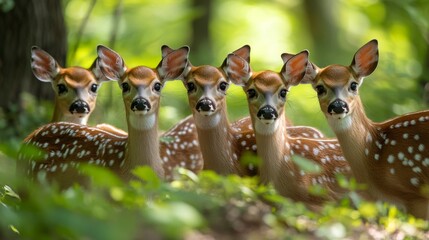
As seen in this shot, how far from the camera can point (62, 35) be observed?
368 inches

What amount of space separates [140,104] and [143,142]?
0.98 ft

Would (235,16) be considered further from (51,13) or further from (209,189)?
(209,189)

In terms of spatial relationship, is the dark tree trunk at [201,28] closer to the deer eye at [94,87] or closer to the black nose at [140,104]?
the deer eye at [94,87]

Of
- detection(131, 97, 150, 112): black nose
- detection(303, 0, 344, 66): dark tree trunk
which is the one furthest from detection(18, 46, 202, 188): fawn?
detection(303, 0, 344, 66): dark tree trunk

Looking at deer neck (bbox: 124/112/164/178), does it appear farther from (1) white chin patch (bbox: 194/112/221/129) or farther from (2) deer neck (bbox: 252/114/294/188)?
(2) deer neck (bbox: 252/114/294/188)

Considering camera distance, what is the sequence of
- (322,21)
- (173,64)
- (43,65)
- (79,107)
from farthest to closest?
(322,21) < (43,65) < (79,107) < (173,64)

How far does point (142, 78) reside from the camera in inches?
259

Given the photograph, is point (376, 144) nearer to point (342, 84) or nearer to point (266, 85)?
point (342, 84)

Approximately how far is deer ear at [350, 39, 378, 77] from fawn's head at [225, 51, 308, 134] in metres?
0.33

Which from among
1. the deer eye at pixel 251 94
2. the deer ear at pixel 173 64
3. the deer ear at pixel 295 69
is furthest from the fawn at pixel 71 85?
the deer ear at pixel 295 69

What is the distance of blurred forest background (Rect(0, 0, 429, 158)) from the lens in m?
9.23

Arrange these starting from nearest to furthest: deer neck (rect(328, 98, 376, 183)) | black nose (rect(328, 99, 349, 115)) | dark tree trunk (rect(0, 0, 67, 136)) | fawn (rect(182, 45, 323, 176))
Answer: black nose (rect(328, 99, 349, 115)), deer neck (rect(328, 98, 376, 183)), fawn (rect(182, 45, 323, 176)), dark tree trunk (rect(0, 0, 67, 136))

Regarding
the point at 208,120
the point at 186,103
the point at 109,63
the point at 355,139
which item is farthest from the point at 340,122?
the point at 186,103

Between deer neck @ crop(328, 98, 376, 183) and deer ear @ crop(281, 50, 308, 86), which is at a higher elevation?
deer ear @ crop(281, 50, 308, 86)
